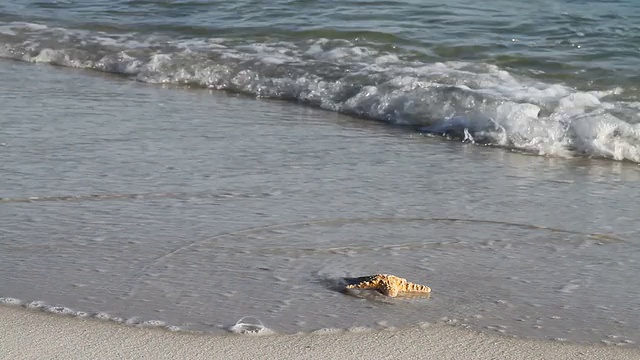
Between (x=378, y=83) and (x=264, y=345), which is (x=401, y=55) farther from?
(x=264, y=345)

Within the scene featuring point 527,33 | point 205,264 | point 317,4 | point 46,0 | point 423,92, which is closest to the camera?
point 205,264

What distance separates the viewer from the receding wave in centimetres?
577

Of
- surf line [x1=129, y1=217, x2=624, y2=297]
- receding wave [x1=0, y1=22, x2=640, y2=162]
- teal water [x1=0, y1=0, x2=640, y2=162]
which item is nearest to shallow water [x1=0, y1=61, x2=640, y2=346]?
surf line [x1=129, y1=217, x2=624, y2=297]

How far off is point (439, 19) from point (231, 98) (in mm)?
2413

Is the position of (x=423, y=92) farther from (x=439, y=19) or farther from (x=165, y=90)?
(x=439, y=19)

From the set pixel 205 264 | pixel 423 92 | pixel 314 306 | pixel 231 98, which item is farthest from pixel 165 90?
pixel 314 306

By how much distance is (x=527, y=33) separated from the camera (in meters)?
8.18

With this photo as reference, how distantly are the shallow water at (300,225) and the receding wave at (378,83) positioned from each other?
0.83ft

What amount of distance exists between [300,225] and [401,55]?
137 inches

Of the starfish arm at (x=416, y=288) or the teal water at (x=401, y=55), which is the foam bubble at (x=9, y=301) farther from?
the teal water at (x=401, y=55)

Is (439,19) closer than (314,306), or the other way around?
(314,306)

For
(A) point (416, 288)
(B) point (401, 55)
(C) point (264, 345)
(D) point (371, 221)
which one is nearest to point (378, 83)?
(B) point (401, 55)

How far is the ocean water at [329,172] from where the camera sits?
11.8 feet

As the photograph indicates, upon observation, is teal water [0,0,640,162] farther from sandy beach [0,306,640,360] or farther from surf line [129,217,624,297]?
sandy beach [0,306,640,360]
